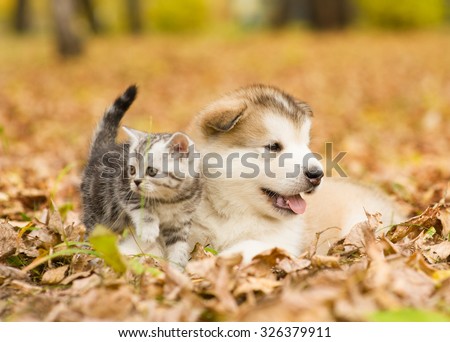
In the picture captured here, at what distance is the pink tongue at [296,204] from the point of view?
11.6ft

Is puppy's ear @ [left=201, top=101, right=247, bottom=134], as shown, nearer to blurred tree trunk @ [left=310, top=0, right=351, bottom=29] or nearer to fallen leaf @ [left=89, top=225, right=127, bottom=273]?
fallen leaf @ [left=89, top=225, right=127, bottom=273]

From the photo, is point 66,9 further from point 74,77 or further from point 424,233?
point 424,233

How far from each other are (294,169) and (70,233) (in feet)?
4.61

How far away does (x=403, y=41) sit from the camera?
21109 millimetres

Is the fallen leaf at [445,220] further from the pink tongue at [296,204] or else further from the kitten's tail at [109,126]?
the kitten's tail at [109,126]

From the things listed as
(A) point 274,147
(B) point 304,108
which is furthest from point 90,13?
(A) point 274,147

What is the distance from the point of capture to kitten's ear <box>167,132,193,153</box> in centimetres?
322

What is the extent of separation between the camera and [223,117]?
348 centimetres

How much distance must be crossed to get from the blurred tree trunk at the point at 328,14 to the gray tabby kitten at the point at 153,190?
2252 centimetres

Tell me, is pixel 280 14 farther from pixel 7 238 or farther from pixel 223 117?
pixel 7 238

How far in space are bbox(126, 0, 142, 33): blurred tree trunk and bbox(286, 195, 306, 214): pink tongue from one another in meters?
26.7

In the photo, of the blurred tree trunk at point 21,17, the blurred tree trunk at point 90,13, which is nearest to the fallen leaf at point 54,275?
the blurred tree trunk at point 90,13
